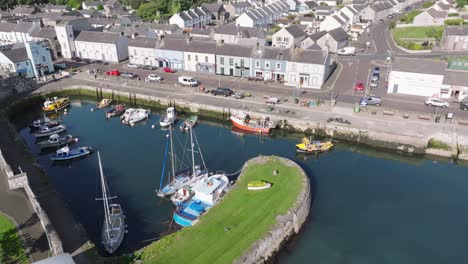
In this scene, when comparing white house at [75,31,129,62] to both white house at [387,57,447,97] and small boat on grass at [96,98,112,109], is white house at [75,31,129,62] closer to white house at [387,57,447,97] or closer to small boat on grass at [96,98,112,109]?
small boat on grass at [96,98,112,109]

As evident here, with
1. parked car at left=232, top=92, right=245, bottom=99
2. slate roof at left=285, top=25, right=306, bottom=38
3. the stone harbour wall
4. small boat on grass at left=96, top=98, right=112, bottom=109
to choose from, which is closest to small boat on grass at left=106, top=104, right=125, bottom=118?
small boat on grass at left=96, top=98, right=112, bottom=109

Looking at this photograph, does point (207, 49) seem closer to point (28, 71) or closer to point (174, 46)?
point (174, 46)

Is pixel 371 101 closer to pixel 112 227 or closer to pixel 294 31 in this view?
pixel 294 31

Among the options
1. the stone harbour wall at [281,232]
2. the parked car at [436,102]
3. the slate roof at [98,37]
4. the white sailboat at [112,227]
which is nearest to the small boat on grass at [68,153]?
the white sailboat at [112,227]

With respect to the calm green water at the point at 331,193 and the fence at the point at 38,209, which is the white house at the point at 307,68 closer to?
the calm green water at the point at 331,193

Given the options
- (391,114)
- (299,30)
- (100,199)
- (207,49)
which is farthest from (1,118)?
(299,30)

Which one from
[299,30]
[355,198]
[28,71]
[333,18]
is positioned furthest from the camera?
[333,18]

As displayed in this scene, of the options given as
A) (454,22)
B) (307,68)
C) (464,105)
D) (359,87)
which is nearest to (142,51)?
(307,68)
